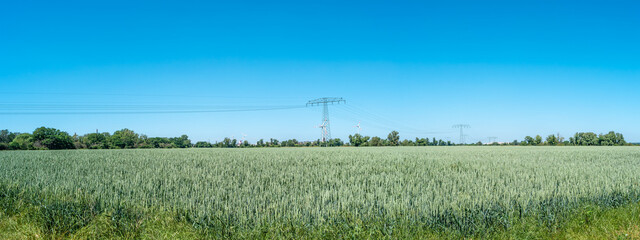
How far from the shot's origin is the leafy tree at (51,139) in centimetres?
6228

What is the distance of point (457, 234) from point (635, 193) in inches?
270

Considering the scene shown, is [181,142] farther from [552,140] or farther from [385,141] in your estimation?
[552,140]

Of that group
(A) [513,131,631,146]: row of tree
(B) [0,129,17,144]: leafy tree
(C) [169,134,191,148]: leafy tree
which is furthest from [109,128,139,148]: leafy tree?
(A) [513,131,631,146]: row of tree

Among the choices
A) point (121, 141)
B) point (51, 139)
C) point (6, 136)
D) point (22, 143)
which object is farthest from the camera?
point (6, 136)

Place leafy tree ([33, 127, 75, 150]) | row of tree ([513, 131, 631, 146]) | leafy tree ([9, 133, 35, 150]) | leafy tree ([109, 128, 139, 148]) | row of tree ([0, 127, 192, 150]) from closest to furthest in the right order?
leafy tree ([9, 133, 35, 150]) < row of tree ([0, 127, 192, 150]) < leafy tree ([33, 127, 75, 150]) < leafy tree ([109, 128, 139, 148]) < row of tree ([513, 131, 631, 146])

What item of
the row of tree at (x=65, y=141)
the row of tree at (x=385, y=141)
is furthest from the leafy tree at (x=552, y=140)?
the row of tree at (x=65, y=141)

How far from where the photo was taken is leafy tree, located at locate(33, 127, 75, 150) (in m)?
62.3

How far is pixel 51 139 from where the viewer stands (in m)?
62.5

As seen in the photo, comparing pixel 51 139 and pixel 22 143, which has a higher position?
pixel 51 139

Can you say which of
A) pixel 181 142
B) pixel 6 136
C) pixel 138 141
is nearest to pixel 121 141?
pixel 138 141

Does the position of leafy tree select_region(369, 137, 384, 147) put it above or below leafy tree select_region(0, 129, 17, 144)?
below

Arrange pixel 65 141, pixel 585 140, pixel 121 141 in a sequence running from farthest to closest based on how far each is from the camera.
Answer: pixel 585 140
pixel 121 141
pixel 65 141

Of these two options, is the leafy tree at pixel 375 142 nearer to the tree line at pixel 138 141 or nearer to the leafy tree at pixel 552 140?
the tree line at pixel 138 141

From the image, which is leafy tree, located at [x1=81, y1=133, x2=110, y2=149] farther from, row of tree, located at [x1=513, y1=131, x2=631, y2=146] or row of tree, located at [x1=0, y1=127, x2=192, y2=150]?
row of tree, located at [x1=513, y1=131, x2=631, y2=146]
